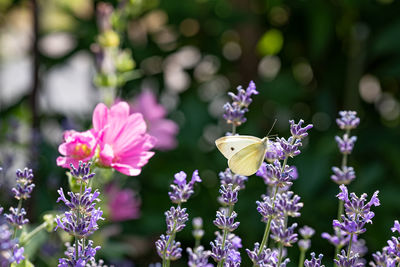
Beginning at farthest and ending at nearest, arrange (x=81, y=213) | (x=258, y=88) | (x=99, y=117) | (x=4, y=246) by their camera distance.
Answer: (x=258, y=88) → (x=99, y=117) → (x=81, y=213) → (x=4, y=246)

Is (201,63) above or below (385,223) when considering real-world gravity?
above

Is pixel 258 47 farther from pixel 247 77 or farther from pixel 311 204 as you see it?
pixel 311 204

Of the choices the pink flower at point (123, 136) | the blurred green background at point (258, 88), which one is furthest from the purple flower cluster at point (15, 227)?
the blurred green background at point (258, 88)

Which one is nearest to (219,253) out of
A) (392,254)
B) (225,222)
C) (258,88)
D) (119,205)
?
(225,222)

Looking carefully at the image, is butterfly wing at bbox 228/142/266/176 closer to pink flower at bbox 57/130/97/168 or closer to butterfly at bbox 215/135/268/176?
butterfly at bbox 215/135/268/176

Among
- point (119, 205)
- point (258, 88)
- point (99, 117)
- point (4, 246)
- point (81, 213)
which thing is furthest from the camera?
point (258, 88)

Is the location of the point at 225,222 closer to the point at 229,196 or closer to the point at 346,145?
the point at 229,196

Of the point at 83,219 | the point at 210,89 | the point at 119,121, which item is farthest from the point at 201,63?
the point at 83,219
